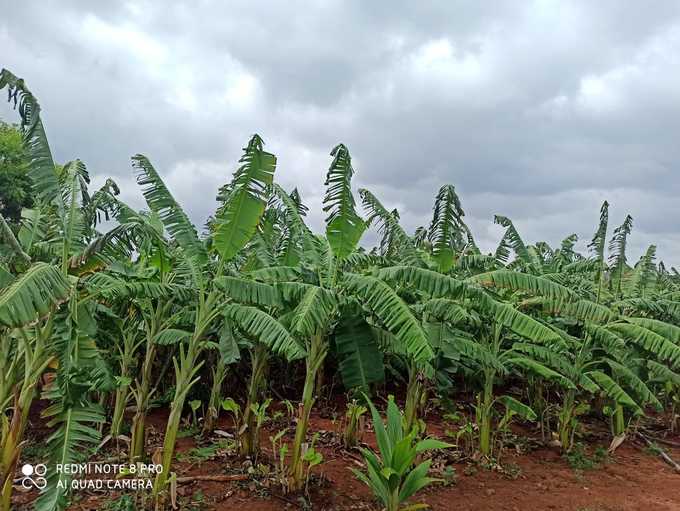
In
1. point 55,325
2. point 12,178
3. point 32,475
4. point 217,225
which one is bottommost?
point 32,475

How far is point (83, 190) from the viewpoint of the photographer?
4660 millimetres

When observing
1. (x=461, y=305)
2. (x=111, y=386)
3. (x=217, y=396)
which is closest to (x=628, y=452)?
(x=461, y=305)

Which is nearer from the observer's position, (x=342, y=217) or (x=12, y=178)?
→ (x=342, y=217)

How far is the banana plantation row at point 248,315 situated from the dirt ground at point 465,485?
13.6 inches

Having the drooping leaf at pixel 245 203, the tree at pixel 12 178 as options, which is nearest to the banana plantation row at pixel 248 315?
the drooping leaf at pixel 245 203

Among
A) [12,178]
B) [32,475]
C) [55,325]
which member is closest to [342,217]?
[55,325]

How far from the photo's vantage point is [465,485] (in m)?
6.29

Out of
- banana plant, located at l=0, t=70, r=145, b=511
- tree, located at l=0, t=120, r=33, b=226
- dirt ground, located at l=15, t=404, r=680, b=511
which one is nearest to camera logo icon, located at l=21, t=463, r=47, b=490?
dirt ground, located at l=15, t=404, r=680, b=511

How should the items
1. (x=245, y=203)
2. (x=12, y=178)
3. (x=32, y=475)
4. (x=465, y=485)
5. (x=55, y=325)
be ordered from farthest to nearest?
(x=12, y=178), (x=465, y=485), (x=32, y=475), (x=245, y=203), (x=55, y=325)

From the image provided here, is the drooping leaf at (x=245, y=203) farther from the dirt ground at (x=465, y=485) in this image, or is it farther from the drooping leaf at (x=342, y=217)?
the dirt ground at (x=465, y=485)

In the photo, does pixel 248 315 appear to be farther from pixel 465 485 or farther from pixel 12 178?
pixel 12 178

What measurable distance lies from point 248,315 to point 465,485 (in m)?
3.68

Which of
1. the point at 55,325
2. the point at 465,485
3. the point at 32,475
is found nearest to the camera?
the point at 55,325

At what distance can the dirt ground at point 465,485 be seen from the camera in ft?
17.4
